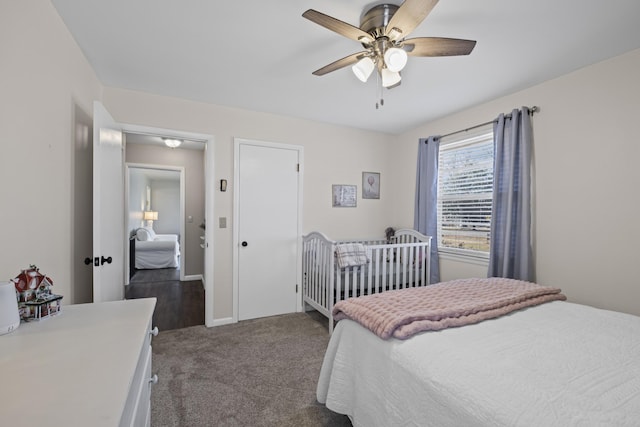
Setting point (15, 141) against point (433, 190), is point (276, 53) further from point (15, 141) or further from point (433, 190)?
point (433, 190)

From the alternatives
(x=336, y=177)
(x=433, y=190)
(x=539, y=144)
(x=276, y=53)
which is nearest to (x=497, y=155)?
(x=539, y=144)

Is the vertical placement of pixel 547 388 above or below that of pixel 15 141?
below

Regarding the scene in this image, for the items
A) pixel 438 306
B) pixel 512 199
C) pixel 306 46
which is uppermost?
pixel 306 46

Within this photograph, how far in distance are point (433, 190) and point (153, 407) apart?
315cm

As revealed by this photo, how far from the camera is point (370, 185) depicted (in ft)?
12.5

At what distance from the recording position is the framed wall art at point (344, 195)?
11.7ft

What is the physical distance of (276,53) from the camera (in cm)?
196

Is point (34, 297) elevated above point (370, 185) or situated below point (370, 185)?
below

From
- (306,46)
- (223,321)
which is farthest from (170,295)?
(306,46)

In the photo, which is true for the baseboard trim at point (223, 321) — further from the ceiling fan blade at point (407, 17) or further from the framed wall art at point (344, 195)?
the ceiling fan blade at point (407, 17)

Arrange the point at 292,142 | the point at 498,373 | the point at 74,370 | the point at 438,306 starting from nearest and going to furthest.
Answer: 1. the point at 74,370
2. the point at 498,373
3. the point at 438,306
4. the point at 292,142

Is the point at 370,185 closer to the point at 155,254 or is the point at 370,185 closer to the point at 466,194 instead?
the point at 466,194

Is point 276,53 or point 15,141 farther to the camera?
point 276,53

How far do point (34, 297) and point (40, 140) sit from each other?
79cm
